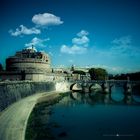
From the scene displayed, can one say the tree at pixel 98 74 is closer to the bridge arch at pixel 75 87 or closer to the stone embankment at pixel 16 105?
the bridge arch at pixel 75 87

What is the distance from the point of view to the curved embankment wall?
30.7 meters

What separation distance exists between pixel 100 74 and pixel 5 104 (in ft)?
247

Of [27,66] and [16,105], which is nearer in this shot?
[16,105]

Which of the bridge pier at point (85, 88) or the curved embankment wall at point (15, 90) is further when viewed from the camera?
the bridge pier at point (85, 88)

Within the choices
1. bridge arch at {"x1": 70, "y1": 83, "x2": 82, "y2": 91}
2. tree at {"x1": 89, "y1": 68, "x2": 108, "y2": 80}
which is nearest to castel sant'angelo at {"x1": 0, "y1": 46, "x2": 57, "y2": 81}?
bridge arch at {"x1": 70, "y1": 83, "x2": 82, "y2": 91}

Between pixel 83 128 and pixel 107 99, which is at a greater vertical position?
pixel 107 99

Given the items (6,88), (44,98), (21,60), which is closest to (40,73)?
(21,60)

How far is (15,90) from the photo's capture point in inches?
1489

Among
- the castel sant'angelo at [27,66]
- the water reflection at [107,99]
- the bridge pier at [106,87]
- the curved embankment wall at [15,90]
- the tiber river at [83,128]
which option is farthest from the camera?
the bridge pier at [106,87]

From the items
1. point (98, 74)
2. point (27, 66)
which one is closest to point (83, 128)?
point (27, 66)

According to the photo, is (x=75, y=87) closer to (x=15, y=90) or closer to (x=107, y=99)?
(x=107, y=99)

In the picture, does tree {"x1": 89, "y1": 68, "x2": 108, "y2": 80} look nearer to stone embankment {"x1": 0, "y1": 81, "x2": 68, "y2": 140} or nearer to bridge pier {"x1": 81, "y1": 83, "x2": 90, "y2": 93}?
bridge pier {"x1": 81, "y1": 83, "x2": 90, "y2": 93}

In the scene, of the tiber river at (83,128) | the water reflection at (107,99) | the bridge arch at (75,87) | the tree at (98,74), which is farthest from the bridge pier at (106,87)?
the tiber river at (83,128)

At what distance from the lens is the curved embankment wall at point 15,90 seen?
1208 inches
